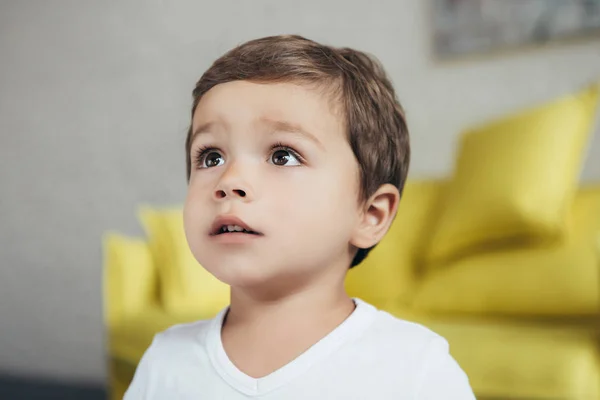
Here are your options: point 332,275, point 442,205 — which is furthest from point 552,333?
point 332,275

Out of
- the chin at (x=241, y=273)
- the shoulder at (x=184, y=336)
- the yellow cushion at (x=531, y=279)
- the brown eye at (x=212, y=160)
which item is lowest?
the yellow cushion at (x=531, y=279)

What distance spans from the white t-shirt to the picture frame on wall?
1799 millimetres

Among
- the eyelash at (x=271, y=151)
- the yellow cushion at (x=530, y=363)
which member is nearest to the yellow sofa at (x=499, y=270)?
the yellow cushion at (x=530, y=363)

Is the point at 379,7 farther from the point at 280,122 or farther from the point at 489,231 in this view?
the point at 280,122

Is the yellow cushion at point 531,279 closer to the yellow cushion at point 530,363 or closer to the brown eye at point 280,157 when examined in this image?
the yellow cushion at point 530,363

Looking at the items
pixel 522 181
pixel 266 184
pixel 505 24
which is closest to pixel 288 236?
pixel 266 184

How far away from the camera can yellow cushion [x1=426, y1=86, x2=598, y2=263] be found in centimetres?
150

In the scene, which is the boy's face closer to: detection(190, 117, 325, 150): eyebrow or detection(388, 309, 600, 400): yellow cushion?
detection(190, 117, 325, 150): eyebrow

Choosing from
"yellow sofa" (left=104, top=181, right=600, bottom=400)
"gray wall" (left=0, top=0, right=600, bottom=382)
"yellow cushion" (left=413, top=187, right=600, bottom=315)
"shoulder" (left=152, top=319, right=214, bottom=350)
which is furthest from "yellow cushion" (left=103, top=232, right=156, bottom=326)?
"shoulder" (left=152, top=319, right=214, bottom=350)

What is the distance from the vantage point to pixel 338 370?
1.66 feet

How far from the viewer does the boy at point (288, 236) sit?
0.50 m

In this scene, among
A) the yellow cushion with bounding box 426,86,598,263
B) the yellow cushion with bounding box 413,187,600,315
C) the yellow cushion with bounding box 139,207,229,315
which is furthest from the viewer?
the yellow cushion with bounding box 139,207,229,315

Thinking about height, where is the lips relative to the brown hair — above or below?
below

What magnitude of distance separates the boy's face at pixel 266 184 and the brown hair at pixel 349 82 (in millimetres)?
15
